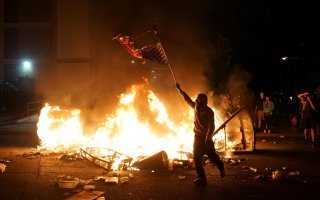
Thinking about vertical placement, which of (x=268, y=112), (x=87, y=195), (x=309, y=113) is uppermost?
(x=268, y=112)

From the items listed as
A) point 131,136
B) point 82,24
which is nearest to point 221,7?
point 82,24

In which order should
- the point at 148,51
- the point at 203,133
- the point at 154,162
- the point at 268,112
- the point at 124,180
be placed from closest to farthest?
the point at 124,180 → the point at 203,133 → the point at 154,162 → the point at 148,51 → the point at 268,112

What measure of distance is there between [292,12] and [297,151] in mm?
11896

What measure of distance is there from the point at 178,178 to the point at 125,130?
3431 mm

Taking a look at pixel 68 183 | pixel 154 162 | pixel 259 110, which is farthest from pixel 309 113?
pixel 68 183

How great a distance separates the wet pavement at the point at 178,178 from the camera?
7316mm

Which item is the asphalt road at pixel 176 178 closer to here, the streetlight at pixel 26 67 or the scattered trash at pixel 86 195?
the scattered trash at pixel 86 195

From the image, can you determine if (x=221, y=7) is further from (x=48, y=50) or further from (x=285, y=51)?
(x=48, y=50)

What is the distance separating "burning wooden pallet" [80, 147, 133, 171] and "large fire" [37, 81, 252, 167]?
1.83ft

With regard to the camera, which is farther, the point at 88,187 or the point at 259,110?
the point at 259,110

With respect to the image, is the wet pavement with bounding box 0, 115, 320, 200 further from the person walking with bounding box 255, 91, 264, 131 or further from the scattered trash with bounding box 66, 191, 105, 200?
the person walking with bounding box 255, 91, 264, 131

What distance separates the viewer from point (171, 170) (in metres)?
9.23

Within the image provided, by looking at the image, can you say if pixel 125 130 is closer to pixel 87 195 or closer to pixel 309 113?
pixel 87 195

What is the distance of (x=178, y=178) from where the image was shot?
8.55 metres
